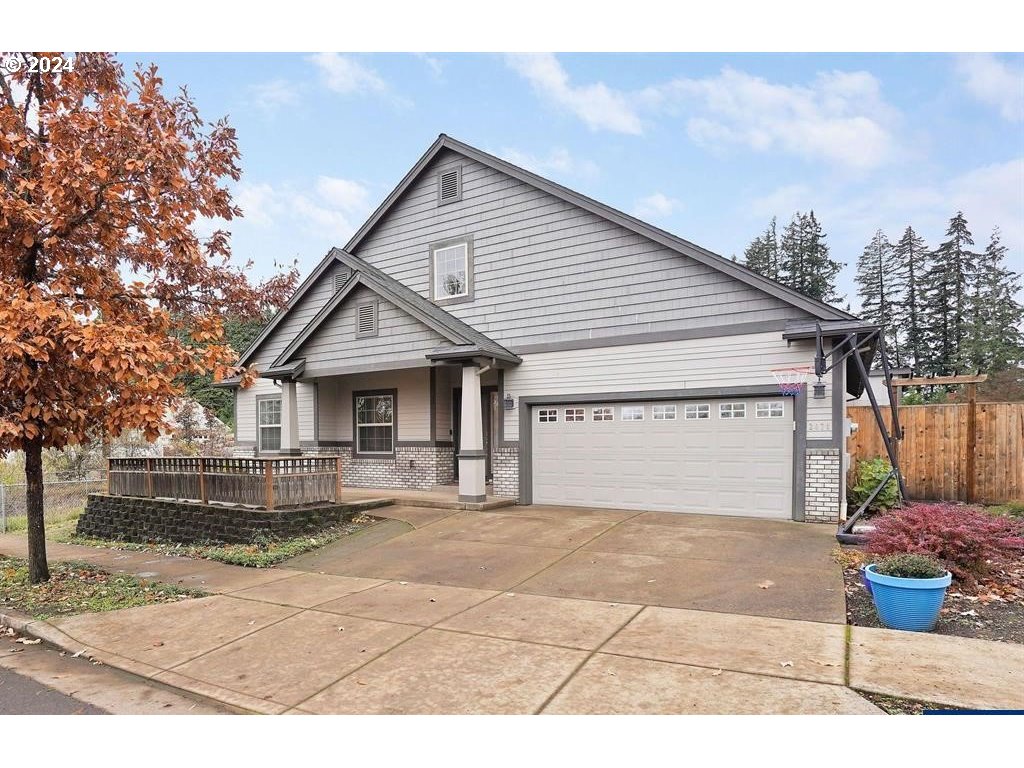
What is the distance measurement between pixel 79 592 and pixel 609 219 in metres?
9.80

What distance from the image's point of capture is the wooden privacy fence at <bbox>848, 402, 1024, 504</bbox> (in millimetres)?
11586

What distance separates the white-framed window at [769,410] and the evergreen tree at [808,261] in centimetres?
4100

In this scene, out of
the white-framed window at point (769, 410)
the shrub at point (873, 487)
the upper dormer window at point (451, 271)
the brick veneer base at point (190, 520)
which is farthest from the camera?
the upper dormer window at point (451, 271)

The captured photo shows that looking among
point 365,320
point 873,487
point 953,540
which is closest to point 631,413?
point 873,487

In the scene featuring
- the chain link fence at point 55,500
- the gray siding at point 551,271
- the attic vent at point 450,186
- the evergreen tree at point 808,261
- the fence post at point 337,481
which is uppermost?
the evergreen tree at point 808,261

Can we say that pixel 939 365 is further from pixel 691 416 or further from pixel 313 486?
pixel 313 486

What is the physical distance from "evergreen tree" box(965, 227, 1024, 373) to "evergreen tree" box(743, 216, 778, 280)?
13504 mm

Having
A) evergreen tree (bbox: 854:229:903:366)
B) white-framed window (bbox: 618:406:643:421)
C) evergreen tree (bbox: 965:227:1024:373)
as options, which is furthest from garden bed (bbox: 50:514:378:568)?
evergreen tree (bbox: 854:229:903:366)

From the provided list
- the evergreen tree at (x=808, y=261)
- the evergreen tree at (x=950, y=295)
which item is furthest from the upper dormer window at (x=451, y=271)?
the evergreen tree at (x=808, y=261)

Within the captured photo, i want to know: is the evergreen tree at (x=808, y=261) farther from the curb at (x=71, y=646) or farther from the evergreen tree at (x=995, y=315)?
the curb at (x=71, y=646)

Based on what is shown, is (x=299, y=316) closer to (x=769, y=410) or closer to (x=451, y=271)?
(x=451, y=271)

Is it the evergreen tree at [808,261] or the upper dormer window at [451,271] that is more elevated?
the evergreen tree at [808,261]

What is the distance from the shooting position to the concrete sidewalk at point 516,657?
387cm

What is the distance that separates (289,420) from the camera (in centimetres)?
1441
